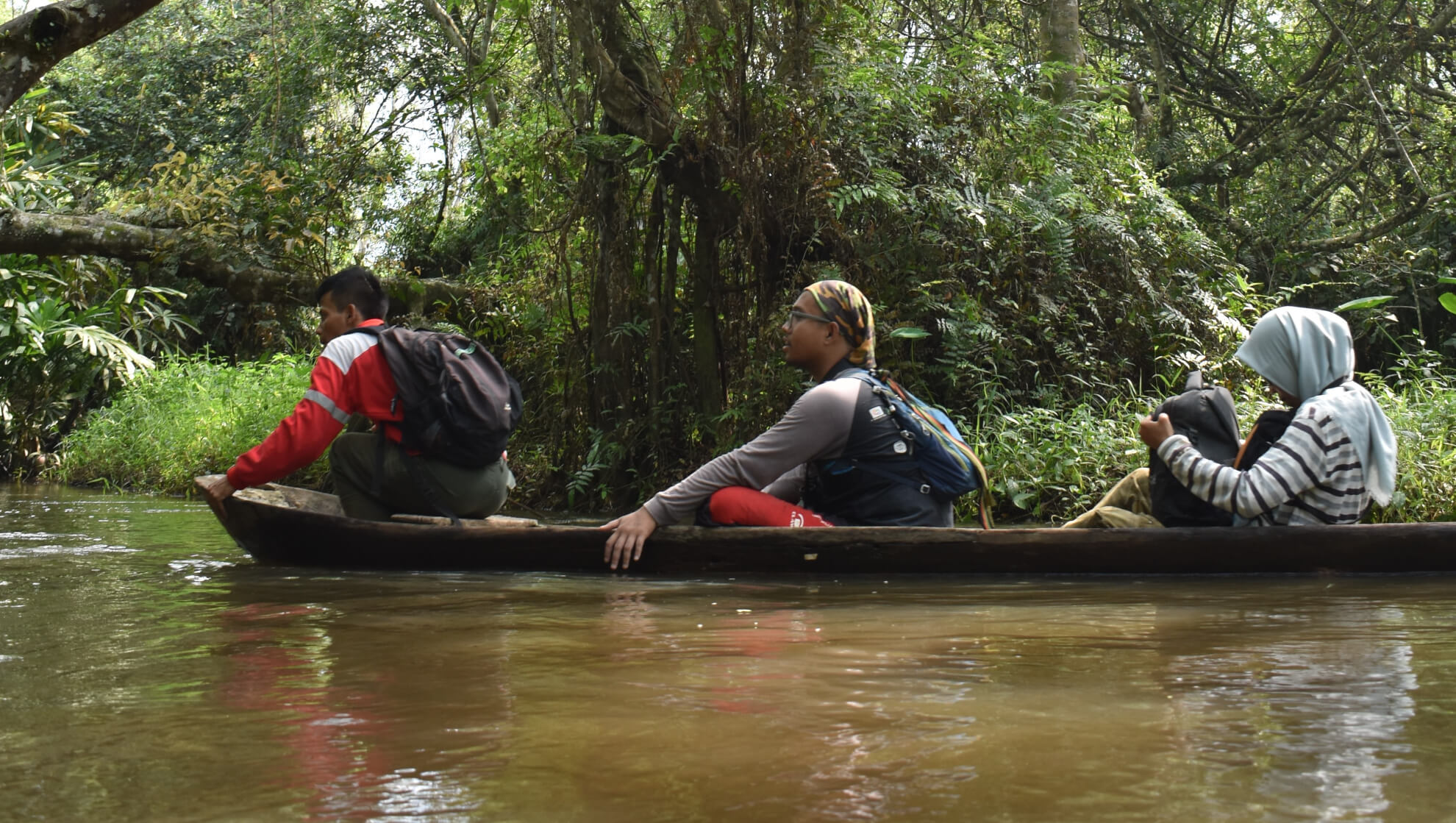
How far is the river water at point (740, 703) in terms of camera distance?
1957 millimetres

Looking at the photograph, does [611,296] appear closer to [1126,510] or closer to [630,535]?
[630,535]

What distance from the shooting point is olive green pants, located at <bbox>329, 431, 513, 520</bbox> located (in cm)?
564

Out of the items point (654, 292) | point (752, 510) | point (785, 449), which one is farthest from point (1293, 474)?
point (654, 292)

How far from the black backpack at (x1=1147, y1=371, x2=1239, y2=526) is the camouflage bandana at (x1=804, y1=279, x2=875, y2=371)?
45.1 inches

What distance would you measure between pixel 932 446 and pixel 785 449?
0.59m

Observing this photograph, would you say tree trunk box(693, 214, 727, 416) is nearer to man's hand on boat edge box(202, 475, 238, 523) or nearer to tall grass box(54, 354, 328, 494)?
tall grass box(54, 354, 328, 494)

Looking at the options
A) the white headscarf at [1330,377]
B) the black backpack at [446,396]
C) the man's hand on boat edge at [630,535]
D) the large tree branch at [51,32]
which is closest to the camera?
the white headscarf at [1330,377]

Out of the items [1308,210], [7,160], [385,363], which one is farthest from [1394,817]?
[7,160]

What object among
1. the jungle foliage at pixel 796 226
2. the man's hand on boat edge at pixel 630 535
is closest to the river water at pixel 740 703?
the man's hand on boat edge at pixel 630 535

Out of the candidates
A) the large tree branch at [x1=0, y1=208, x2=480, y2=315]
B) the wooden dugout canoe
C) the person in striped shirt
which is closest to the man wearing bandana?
the wooden dugout canoe

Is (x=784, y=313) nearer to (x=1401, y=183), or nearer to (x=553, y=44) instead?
(x=553, y=44)

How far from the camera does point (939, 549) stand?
4852mm

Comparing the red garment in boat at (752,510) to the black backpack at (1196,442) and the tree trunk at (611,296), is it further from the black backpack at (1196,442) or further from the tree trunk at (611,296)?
the tree trunk at (611,296)

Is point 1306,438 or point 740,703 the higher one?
point 1306,438
